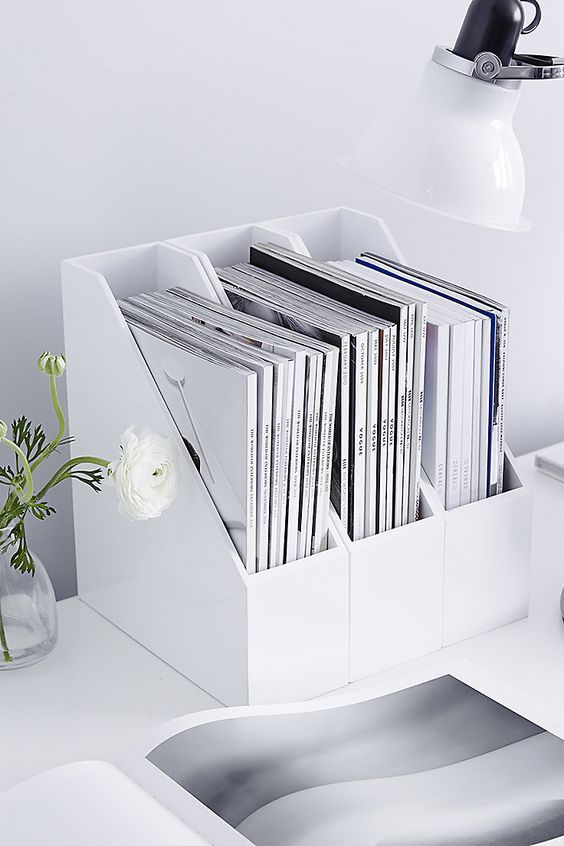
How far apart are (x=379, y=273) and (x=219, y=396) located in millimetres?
266

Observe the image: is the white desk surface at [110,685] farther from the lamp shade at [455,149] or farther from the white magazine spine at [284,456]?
the lamp shade at [455,149]

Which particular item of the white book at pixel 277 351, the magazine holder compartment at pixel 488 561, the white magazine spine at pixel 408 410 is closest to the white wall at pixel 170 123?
the white book at pixel 277 351

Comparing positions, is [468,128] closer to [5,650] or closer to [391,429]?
[391,429]

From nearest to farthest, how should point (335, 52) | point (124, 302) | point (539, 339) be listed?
1. point (124, 302)
2. point (335, 52)
3. point (539, 339)

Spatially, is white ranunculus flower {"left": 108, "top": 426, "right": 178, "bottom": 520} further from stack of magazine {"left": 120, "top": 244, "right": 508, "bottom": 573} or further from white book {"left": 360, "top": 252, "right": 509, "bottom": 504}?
white book {"left": 360, "top": 252, "right": 509, "bottom": 504}

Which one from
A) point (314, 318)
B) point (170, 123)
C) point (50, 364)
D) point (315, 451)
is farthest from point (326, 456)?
point (170, 123)

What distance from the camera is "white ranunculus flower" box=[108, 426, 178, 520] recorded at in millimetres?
873

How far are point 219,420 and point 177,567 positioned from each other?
150 millimetres

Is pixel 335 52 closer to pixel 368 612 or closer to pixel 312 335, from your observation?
pixel 312 335

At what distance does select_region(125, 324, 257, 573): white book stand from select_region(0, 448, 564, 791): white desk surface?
16cm

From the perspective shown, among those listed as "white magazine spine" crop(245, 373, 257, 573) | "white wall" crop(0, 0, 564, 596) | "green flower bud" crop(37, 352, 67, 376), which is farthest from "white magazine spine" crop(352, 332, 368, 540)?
"white wall" crop(0, 0, 564, 596)

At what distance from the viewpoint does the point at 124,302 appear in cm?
98

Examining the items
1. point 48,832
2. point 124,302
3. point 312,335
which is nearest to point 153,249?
point 124,302

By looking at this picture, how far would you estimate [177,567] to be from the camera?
3.11ft
